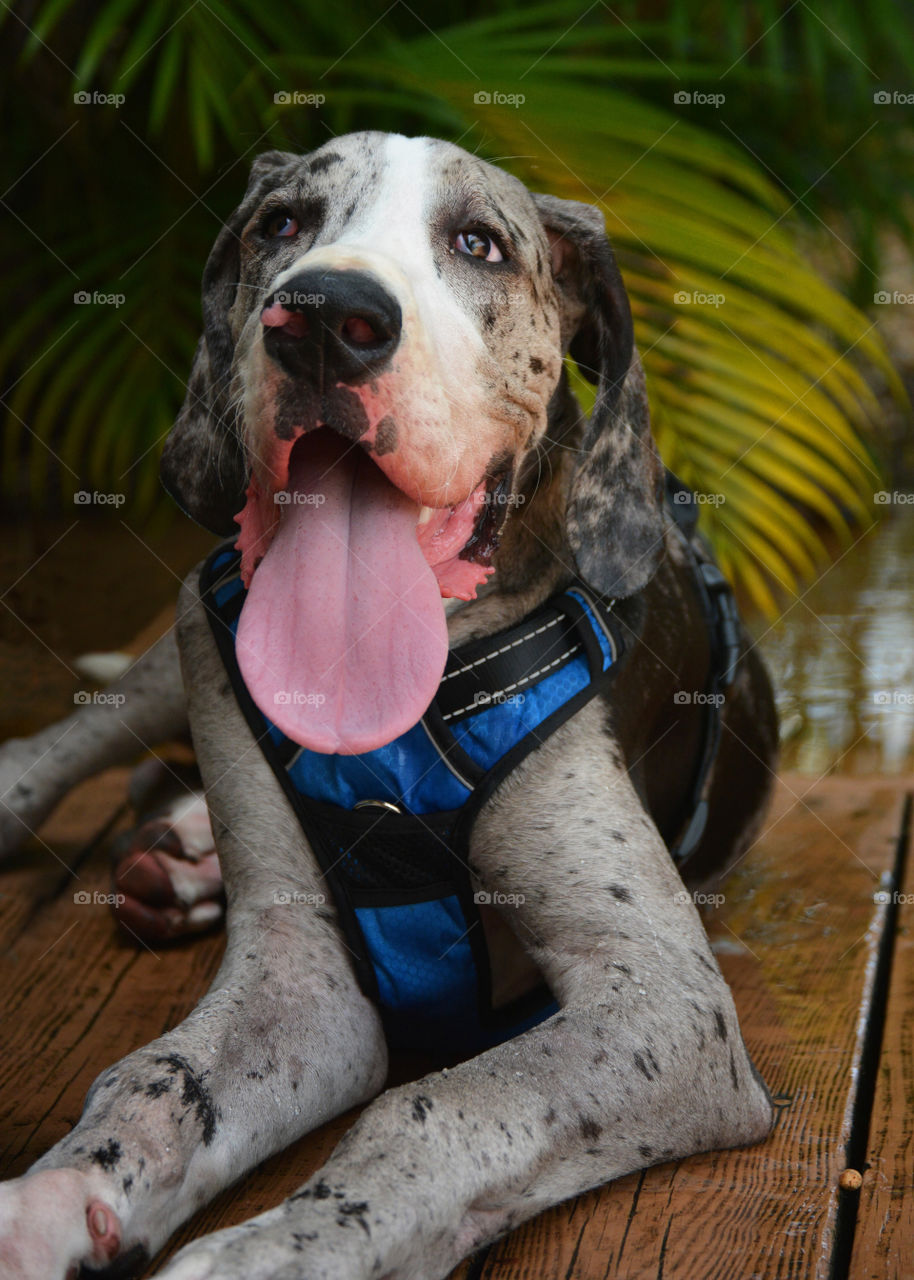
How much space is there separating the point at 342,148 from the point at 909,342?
7.21m

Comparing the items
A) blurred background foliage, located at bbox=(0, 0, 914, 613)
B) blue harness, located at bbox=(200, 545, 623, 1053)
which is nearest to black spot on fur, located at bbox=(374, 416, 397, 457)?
blue harness, located at bbox=(200, 545, 623, 1053)

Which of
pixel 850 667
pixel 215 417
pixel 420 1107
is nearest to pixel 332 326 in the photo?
pixel 215 417

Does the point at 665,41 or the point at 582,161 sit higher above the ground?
the point at 665,41

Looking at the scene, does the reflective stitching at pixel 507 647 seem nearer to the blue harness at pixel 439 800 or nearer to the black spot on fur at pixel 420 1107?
the blue harness at pixel 439 800

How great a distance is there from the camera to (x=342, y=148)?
95.6 inches

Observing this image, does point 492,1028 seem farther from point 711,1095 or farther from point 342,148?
point 342,148

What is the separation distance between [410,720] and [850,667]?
3.17 m

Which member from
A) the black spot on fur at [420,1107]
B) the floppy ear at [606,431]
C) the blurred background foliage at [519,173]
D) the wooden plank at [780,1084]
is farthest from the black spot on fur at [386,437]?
the blurred background foliage at [519,173]

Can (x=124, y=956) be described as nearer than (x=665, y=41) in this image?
Yes

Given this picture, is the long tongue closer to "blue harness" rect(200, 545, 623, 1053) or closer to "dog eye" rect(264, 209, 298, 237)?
"blue harness" rect(200, 545, 623, 1053)

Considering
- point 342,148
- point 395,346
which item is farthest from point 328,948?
point 342,148

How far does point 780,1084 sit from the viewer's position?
94.2 inches

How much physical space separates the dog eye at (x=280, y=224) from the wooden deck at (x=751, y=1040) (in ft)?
4.64

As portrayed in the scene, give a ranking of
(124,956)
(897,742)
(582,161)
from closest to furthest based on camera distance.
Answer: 1. (124,956)
2. (582,161)
3. (897,742)
